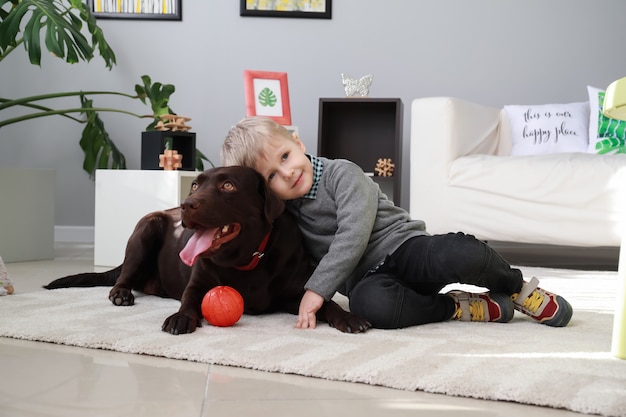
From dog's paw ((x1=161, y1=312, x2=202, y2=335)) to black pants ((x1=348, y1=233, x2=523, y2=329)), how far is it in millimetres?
384

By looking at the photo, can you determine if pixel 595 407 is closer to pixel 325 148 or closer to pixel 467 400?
pixel 467 400

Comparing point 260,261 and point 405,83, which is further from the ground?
point 405,83

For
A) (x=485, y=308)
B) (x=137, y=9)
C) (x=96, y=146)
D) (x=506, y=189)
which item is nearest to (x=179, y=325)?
(x=485, y=308)

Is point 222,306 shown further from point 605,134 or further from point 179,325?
point 605,134

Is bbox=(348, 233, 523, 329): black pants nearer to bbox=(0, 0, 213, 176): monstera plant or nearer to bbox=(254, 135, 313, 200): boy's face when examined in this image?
bbox=(254, 135, 313, 200): boy's face

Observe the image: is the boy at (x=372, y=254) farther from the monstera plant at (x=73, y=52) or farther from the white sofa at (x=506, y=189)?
the monstera plant at (x=73, y=52)

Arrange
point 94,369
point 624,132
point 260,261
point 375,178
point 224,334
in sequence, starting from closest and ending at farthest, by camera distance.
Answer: point 94,369 < point 224,334 < point 260,261 < point 624,132 < point 375,178

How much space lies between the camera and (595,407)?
3.25 ft

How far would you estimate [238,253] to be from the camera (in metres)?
1.59

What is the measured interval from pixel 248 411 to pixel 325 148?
3316 mm

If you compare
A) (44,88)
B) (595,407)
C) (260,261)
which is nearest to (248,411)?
(595,407)

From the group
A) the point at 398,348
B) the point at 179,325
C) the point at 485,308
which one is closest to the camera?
the point at 398,348

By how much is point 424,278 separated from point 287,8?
9.69 ft

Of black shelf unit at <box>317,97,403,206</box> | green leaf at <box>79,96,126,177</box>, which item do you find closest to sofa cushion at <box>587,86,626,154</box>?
black shelf unit at <box>317,97,403,206</box>
